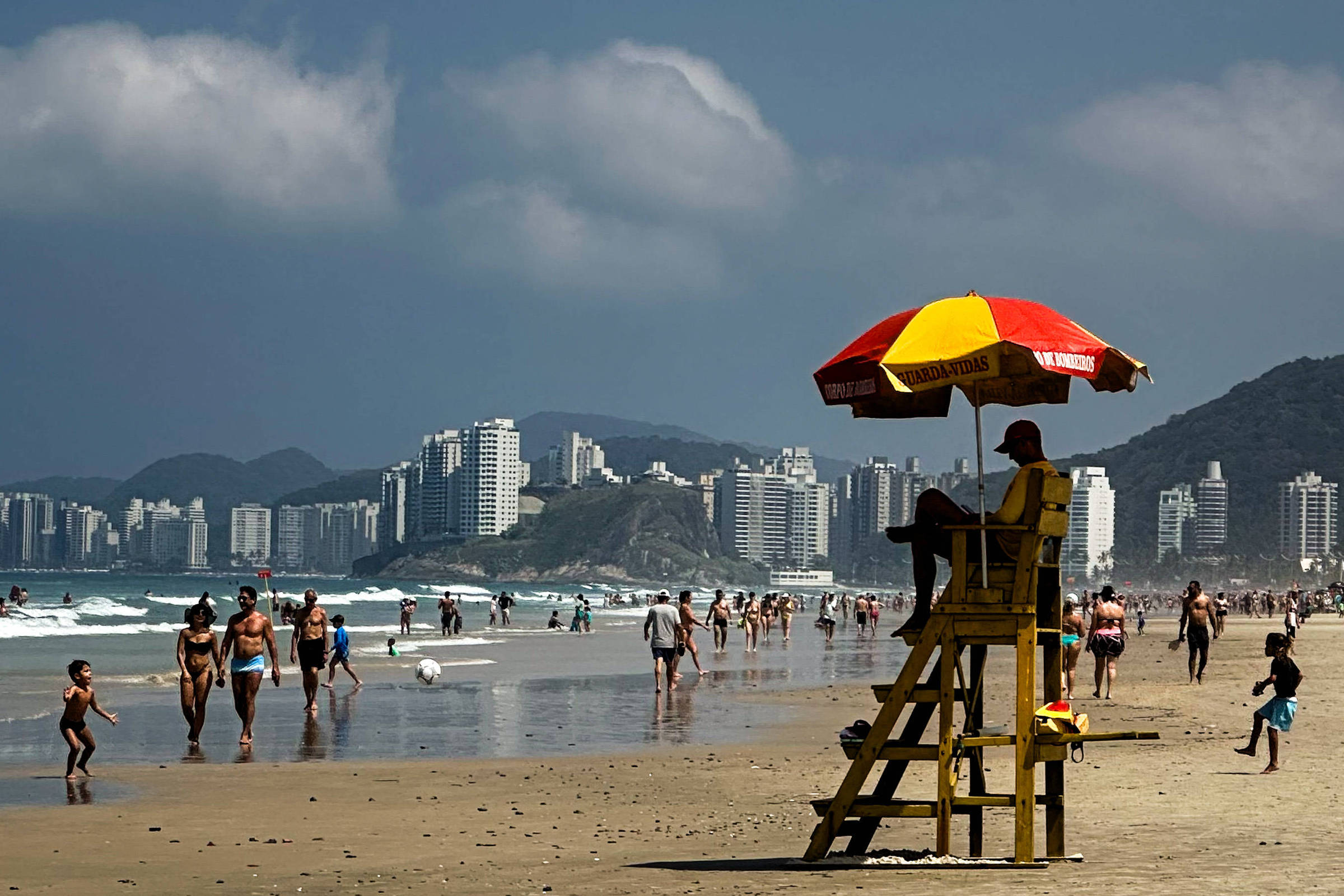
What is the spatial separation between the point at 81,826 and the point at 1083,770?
770cm

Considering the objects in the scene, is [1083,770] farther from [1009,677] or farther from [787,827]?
[1009,677]

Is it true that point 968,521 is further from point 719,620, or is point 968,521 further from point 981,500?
point 719,620

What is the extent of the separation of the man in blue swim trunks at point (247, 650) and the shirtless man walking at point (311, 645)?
3.35 meters

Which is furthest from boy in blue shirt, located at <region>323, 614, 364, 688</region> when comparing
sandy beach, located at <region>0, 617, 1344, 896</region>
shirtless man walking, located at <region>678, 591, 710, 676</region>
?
sandy beach, located at <region>0, 617, 1344, 896</region>

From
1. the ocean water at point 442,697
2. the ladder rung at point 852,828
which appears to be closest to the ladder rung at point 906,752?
the ladder rung at point 852,828

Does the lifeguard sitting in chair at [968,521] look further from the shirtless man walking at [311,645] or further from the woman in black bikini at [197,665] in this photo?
the shirtless man walking at [311,645]

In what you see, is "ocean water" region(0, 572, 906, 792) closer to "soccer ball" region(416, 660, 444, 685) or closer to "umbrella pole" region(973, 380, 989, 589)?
"soccer ball" region(416, 660, 444, 685)

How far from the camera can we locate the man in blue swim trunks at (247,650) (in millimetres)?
15945

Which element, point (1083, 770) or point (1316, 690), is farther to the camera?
point (1316, 690)

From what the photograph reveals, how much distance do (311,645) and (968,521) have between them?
511 inches

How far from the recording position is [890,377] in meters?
8.45

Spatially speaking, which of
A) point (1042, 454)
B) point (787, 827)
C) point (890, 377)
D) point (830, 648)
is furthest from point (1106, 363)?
point (830, 648)

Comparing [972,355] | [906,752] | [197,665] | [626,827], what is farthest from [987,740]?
[197,665]

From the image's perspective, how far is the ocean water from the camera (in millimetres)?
16719
